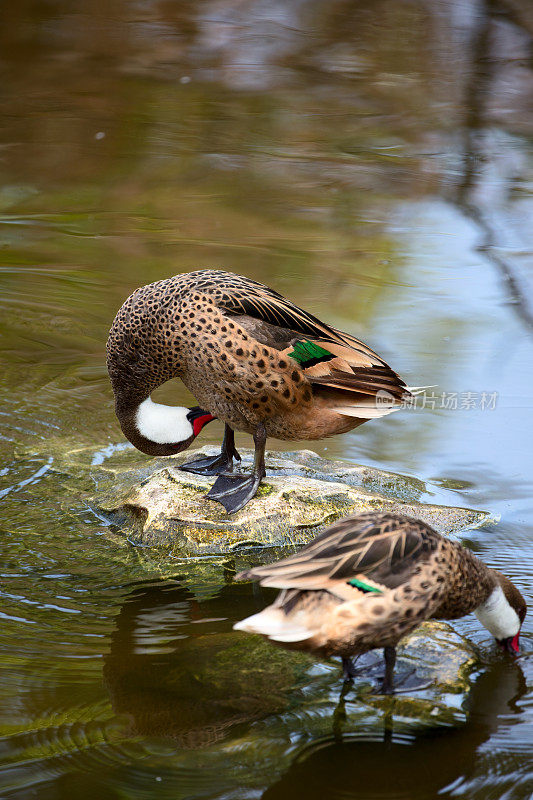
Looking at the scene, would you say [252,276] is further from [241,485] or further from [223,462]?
[241,485]

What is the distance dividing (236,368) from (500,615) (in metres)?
1.64

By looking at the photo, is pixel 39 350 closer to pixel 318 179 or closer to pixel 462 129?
pixel 318 179

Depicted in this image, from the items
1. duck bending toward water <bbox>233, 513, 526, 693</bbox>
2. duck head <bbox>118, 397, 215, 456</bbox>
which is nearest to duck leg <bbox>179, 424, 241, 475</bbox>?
duck head <bbox>118, 397, 215, 456</bbox>

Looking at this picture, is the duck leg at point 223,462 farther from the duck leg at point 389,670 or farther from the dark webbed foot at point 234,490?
the duck leg at point 389,670

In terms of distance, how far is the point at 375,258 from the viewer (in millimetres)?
8641

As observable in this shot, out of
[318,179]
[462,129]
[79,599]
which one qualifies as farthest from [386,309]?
[462,129]

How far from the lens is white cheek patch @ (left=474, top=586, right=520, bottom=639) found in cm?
391

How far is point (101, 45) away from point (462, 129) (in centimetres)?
518

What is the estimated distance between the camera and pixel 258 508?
496cm

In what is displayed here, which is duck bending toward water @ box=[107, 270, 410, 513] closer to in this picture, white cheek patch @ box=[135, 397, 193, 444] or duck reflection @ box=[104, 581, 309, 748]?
white cheek patch @ box=[135, 397, 193, 444]

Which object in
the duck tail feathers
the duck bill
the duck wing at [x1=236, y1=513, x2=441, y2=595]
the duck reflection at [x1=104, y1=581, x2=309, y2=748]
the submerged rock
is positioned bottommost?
the submerged rock

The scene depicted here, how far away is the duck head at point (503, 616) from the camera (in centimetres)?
391

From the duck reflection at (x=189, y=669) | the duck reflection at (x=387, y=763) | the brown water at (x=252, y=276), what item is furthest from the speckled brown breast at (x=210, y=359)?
the duck reflection at (x=387, y=763)

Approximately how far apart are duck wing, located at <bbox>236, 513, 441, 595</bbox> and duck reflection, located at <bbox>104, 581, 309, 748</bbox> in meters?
0.45
